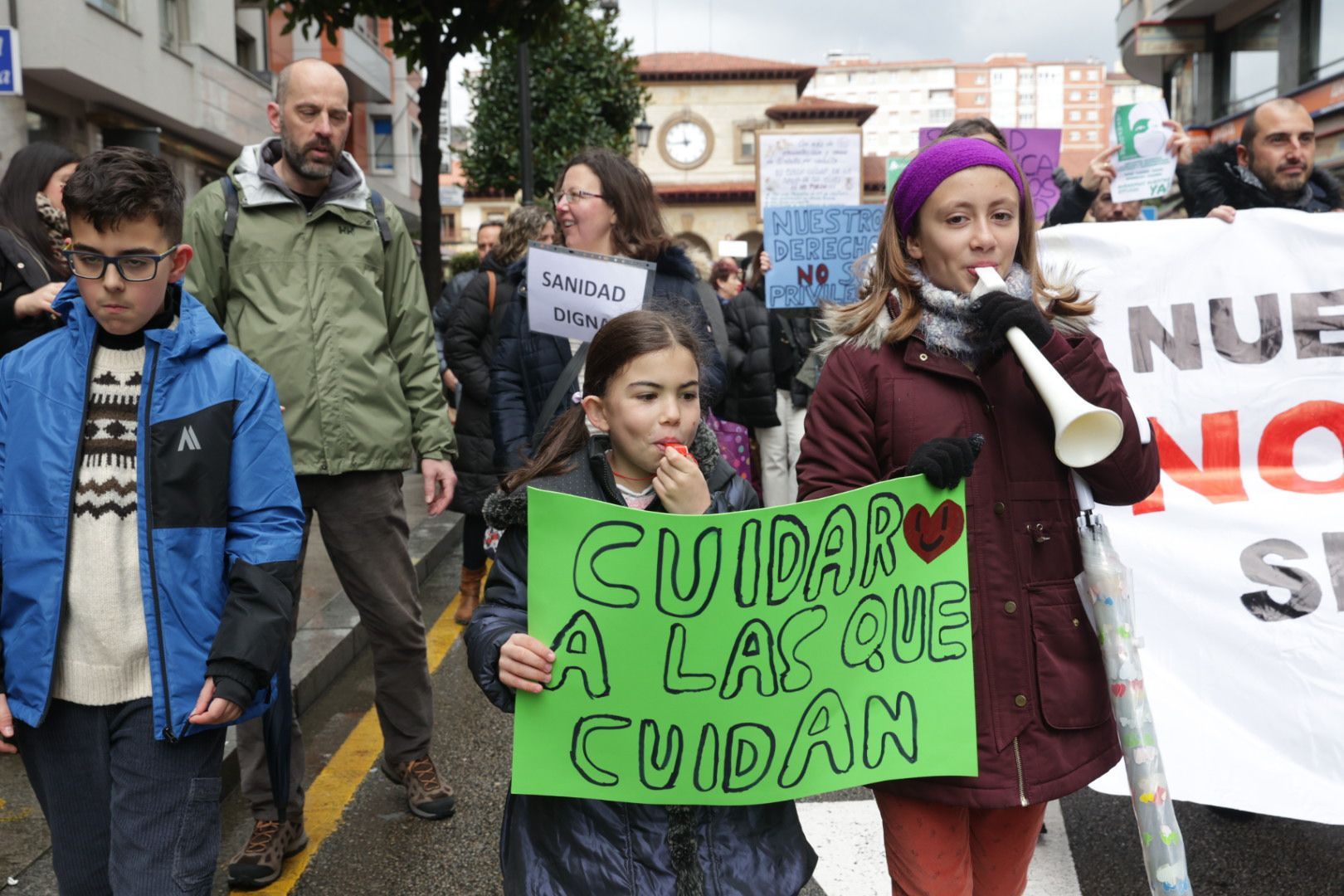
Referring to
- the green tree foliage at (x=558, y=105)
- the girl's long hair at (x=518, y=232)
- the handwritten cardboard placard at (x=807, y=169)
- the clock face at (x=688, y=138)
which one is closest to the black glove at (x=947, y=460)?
the girl's long hair at (x=518, y=232)

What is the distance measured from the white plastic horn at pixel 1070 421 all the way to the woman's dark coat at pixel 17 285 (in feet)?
9.99

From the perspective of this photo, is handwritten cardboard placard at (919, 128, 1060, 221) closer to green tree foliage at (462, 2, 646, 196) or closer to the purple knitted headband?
the purple knitted headband

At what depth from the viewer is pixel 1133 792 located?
2191 millimetres

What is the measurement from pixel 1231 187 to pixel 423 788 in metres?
3.67

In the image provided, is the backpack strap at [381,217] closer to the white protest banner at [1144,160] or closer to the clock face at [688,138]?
the white protest banner at [1144,160]

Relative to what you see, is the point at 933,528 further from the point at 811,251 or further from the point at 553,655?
the point at 811,251

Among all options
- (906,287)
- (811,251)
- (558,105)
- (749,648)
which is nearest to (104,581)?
(749,648)

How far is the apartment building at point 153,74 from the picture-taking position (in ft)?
46.8

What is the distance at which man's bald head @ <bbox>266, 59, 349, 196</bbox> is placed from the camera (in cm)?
361

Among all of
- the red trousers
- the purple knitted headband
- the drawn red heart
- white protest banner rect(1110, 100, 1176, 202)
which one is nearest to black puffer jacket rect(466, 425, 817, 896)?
the red trousers

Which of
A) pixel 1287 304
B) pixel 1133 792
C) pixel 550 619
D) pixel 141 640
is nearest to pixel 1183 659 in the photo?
pixel 1287 304

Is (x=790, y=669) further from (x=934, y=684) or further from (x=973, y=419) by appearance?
(x=973, y=419)

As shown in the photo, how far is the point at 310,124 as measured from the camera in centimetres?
361

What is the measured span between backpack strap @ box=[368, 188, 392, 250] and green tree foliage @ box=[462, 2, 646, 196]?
23.6 metres
